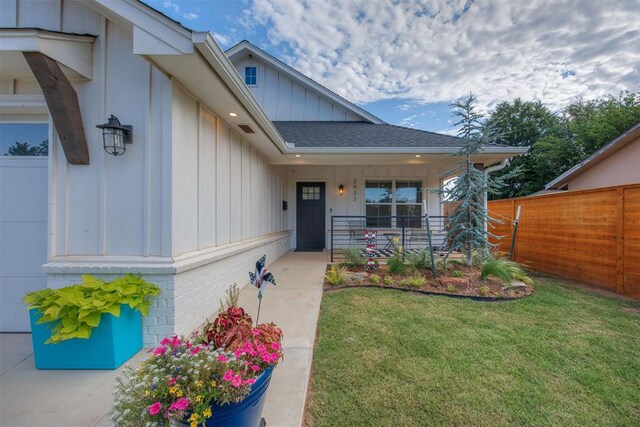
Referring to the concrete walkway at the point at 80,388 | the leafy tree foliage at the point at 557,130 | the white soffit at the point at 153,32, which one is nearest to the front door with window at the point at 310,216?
the concrete walkway at the point at 80,388

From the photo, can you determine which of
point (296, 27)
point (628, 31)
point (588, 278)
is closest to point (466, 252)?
point (588, 278)

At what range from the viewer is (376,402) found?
1.77 metres

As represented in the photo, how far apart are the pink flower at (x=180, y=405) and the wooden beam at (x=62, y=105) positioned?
2.53 m

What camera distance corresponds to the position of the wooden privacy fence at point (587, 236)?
4.05 m

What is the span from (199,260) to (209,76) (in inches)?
76.2

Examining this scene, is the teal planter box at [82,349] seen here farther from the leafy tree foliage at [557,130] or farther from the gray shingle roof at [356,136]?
the leafy tree foliage at [557,130]

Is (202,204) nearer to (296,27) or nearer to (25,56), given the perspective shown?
(25,56)

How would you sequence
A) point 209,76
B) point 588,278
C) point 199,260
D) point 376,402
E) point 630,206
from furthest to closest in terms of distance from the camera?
point 588,278, point 630,206, point 199,260, point 209,76, point 376,402

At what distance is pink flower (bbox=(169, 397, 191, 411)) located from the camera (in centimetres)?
106

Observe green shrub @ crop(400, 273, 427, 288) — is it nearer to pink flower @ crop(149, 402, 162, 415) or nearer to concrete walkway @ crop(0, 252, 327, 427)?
concrete walkway @ crop(0, 252, 327, 427)

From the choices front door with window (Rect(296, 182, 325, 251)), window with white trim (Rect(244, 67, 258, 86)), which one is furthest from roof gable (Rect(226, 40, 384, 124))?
front door with window (Rect(296, 182, 325, 251))

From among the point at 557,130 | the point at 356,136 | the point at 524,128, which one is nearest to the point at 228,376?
the point at 356,136

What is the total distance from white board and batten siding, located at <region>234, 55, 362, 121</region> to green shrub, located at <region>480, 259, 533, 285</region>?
6524 mm

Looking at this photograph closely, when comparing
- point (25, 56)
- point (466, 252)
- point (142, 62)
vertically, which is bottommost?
point (466, 252)
